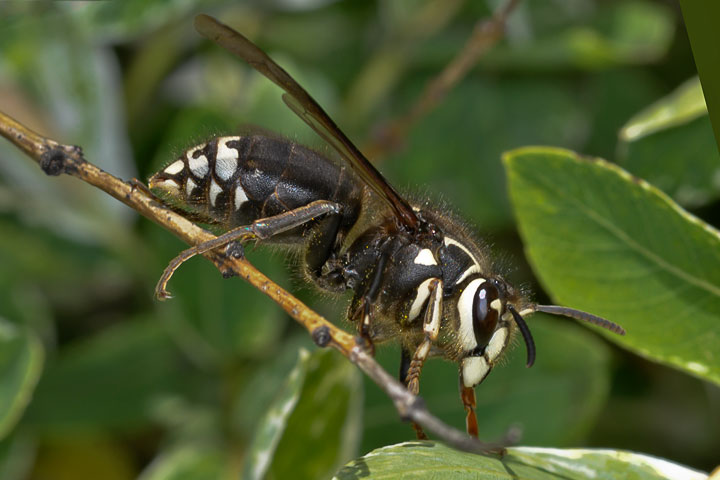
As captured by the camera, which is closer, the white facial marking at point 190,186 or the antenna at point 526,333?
the antenna at point 526,333

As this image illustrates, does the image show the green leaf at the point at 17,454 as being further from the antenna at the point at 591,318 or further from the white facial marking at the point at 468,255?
the antenna at the point at 591,318

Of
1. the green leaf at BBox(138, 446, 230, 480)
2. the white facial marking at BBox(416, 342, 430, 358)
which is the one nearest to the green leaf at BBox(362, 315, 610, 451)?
the green leaf at BBox(138, 446, 230, 480)

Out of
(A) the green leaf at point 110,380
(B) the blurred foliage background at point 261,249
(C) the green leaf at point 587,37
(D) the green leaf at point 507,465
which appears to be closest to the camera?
(D) the green leaf at point 507,465

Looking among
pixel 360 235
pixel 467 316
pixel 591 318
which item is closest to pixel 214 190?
pixel 360 235

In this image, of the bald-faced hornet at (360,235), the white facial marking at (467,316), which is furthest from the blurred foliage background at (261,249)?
the white facial marking at (467,316)


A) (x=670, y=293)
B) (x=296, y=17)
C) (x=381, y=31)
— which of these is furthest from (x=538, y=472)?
(x=296, y=17)

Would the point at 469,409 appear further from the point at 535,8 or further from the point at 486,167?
the point at 535,8

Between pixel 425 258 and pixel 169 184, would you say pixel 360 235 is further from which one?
pixel 169 184
